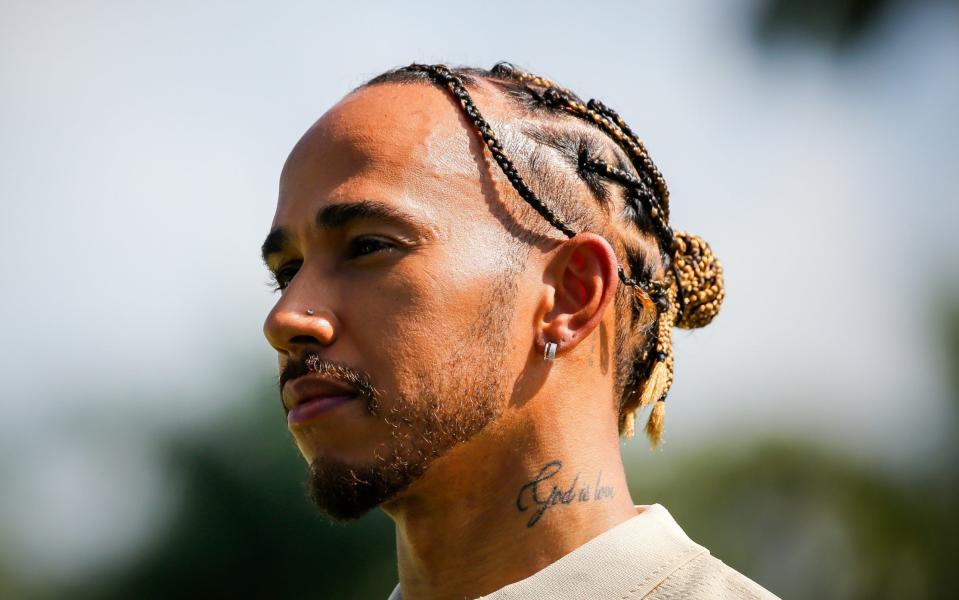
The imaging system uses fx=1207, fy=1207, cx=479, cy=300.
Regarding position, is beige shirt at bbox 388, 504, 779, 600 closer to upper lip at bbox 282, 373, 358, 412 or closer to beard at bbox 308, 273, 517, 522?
beard at bbox 308, 273, 517, 522

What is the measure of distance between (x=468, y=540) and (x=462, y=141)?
4.28 feet

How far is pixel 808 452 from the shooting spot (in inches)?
619

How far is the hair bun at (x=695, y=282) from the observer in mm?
4504

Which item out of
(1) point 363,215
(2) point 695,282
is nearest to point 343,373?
(1) point 363,215

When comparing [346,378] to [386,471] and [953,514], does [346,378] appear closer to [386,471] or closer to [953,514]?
[386,471]

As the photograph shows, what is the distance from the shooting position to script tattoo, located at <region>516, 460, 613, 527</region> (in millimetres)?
3672

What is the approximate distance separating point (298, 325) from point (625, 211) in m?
1.30

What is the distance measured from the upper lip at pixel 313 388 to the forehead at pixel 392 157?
0.57 m

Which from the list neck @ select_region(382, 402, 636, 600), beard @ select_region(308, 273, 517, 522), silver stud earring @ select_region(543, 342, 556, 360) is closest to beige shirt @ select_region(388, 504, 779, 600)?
neck @ select_region(382, 402, 636, 600)

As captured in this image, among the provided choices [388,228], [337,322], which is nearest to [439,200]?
[388,228]

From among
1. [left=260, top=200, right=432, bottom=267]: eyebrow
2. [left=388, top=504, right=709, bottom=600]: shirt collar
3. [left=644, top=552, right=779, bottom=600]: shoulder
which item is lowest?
[left=644, top=552, right=779, bottom=600]: shoulder

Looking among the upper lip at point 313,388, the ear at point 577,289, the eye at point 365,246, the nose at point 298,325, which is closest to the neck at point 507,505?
the ear at point 577,289

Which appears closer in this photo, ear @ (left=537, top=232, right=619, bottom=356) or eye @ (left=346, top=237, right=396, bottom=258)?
eye @ (left=346, top=237, right=396, bottom=258)

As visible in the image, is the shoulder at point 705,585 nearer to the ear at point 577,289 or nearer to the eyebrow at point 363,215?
the ear at point 577,289
